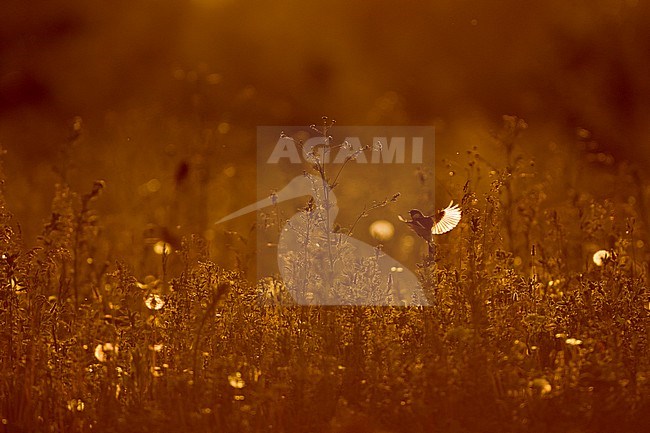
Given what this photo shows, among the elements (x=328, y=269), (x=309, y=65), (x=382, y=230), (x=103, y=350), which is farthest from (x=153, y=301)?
(x=309, y=65)

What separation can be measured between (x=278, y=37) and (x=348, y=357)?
8.21 metres

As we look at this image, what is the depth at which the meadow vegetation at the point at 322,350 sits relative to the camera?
3264 millimetres

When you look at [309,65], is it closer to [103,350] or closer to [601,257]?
[601,257]

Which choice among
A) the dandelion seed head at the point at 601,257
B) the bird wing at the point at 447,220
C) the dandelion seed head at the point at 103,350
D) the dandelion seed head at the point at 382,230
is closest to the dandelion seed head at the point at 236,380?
the dandelion seed head at the point at 103,350

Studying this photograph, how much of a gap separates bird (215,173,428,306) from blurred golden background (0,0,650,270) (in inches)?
214

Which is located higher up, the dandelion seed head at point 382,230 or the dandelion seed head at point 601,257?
the dandelion seed head at point 382,230

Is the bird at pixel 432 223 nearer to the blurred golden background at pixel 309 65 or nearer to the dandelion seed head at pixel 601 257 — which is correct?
the dandelion seed head at pixel 601 257

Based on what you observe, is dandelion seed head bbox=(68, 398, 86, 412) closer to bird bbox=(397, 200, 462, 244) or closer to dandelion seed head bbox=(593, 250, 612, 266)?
bird bbox=(397, 200, 462, 244)

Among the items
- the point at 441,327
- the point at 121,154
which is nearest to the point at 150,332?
the point at 441,327

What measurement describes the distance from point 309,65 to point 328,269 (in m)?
7.74

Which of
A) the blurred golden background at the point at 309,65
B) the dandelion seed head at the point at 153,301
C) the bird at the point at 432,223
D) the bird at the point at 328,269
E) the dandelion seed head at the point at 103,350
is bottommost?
the dandelion seed head at the point at 103,350

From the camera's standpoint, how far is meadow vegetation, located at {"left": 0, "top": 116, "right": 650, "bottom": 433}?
10.7 feet

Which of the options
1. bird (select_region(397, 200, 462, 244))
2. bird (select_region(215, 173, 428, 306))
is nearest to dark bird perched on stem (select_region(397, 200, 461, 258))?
bird (select_region(397, 200, 462, 244))

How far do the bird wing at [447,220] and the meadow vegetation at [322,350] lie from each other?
73mm
